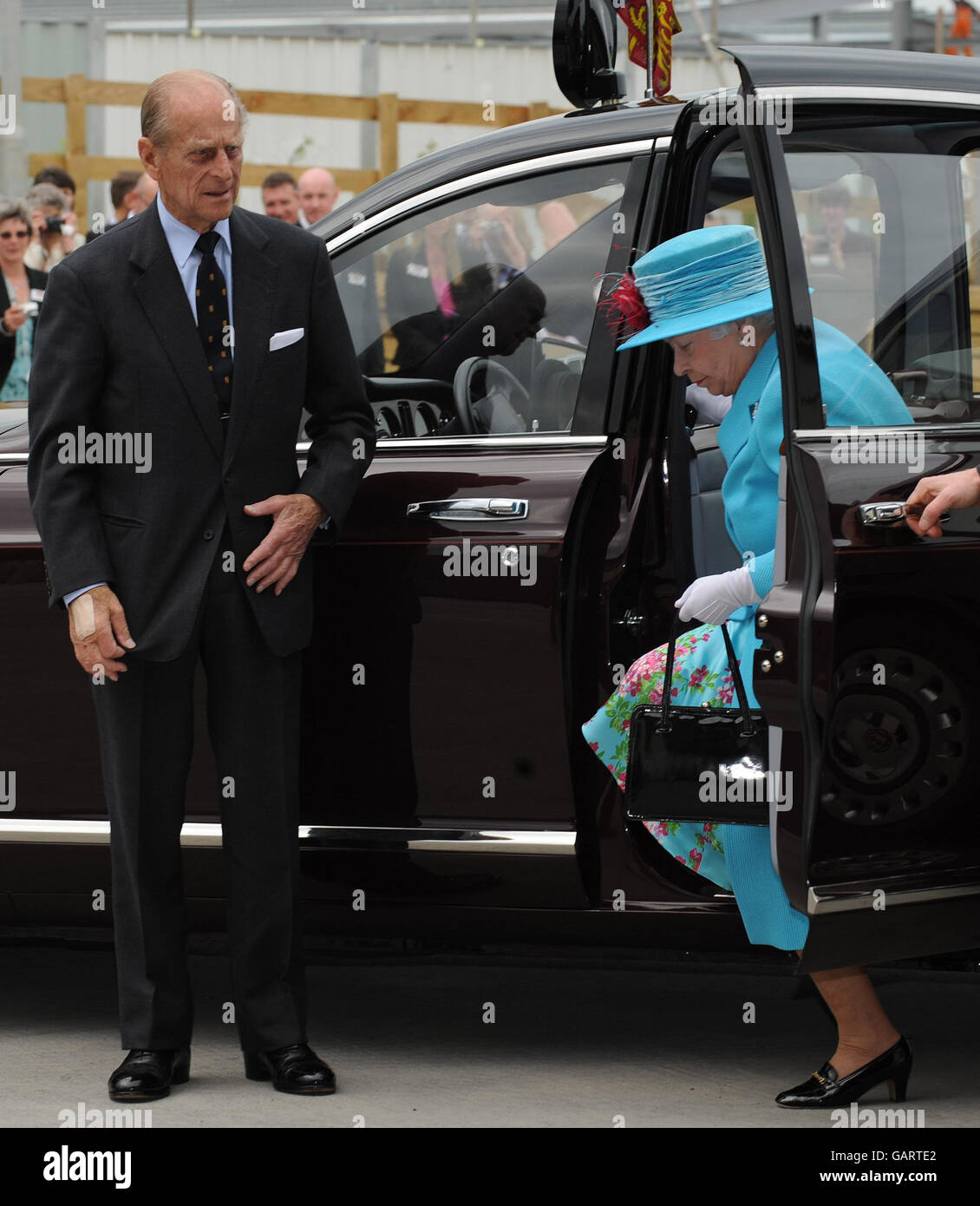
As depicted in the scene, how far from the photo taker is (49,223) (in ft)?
29.6

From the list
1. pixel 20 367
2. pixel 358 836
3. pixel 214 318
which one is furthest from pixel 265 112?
pixel 358 836

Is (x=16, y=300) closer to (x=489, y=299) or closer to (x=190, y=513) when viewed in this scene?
(x=489, y=299)

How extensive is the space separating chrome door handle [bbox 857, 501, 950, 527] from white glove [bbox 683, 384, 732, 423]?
83 centimetres

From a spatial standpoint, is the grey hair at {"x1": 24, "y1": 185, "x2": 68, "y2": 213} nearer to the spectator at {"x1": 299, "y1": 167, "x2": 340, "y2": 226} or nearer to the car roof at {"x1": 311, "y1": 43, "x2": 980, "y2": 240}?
the spectator at {"x1": 299, "y1": 167, "x2": 340, "y2": 226}

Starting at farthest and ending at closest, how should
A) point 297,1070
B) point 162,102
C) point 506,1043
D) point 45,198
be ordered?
point 45,198, point 506,1043, point 297,1070, point 162,102

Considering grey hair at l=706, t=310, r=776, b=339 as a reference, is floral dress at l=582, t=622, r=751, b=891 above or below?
below

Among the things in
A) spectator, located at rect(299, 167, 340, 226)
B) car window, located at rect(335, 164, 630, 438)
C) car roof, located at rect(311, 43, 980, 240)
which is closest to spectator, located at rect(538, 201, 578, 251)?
car window, located at rect(335, 164, 630, 438)

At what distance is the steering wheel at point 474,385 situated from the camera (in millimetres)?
4008

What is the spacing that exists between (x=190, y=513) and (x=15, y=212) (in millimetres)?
4972

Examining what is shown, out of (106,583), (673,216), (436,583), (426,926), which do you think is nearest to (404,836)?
(426,926)

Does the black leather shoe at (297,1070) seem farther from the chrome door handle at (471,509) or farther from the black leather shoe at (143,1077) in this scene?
the chrome door handle at (471,509)

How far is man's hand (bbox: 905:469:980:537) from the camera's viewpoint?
329cm

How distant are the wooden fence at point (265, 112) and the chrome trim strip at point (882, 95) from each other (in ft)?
25.6

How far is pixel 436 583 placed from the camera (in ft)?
12.6
